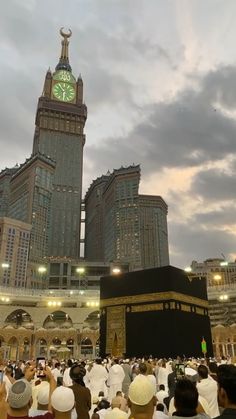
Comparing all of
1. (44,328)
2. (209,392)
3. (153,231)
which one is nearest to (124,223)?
(153,231)

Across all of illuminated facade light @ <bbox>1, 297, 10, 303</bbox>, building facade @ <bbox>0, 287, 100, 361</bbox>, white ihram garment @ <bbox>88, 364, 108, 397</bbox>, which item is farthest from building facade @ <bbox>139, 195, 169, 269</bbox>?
white ihram garment @ <bbox>88, 364, 108, 397</bbox>

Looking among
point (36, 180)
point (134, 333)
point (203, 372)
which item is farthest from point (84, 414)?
point (36, 180)

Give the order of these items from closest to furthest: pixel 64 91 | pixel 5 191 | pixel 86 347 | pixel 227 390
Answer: pixel 227 390
pixel 86 347
pixel 5 191
pixel 64 91

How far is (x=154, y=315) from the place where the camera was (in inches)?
892

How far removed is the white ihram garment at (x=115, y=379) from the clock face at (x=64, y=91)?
122 metres

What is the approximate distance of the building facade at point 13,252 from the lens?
73500mm

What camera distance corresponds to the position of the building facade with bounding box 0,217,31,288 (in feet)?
241

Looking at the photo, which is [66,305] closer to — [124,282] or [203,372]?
[124,282]

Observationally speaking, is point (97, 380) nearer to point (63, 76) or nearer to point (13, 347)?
point (13, 347)

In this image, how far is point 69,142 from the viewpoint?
391 ft

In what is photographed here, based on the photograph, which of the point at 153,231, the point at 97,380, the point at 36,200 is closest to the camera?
the point at 97,380

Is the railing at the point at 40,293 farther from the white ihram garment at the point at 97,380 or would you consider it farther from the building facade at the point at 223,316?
the white ihram garment at the point at 97,380

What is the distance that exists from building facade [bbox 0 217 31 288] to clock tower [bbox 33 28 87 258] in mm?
30793

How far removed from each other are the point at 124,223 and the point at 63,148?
3430 centimetres
